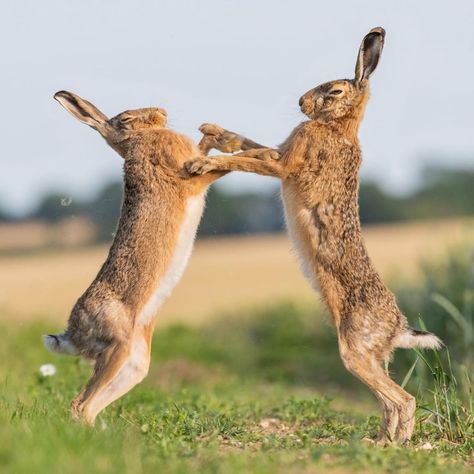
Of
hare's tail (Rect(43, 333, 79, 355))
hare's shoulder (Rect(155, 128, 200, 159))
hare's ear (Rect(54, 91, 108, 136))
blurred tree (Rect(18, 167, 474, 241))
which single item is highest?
hare's ear (Rect(54, 91, 108, 136))

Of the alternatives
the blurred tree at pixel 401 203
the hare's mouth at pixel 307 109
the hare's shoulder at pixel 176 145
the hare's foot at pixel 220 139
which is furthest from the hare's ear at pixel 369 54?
the blurred tree at pixel 401 203

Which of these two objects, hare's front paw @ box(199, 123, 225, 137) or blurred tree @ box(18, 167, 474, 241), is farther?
blurred tree @ box(18, 167, 474, 241)

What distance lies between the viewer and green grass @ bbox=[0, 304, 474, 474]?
20.0ft

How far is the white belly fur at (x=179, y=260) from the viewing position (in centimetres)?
784

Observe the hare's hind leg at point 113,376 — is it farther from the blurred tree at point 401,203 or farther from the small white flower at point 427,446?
the blurred tree at point 401,203

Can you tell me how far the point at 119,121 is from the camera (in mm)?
8875

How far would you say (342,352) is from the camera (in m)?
7.76

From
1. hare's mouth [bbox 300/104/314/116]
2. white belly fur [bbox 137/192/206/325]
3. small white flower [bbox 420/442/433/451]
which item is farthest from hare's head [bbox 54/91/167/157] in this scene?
small white flower [bbox 420/442/433/451]

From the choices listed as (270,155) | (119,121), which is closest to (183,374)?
(119,121)

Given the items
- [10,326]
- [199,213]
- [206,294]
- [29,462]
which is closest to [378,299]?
[199,213]

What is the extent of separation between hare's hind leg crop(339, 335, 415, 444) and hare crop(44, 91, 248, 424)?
1.52 meters

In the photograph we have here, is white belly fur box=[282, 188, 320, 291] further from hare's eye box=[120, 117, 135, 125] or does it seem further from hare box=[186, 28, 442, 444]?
hare's eye box=[120, 117, 135, 125]

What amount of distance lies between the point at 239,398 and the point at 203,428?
3118 millimetres

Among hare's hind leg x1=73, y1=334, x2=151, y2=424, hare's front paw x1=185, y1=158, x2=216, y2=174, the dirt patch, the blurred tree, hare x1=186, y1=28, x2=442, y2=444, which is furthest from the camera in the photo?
the blurred tree
